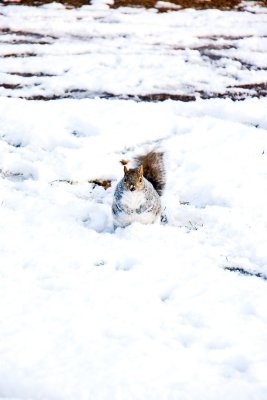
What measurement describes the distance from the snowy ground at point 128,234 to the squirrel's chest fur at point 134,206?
101mm

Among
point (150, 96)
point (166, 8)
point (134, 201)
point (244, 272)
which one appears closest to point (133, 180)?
point (134, 201)

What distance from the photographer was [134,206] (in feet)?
14.2

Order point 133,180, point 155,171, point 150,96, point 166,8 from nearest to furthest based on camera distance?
point 133,180, point 155,171, point 150,96, point 166,8

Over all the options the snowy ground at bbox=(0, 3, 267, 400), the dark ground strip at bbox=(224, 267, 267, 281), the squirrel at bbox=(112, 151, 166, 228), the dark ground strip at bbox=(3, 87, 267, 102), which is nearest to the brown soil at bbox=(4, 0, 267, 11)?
the snowy ground at bbox=(0, 3, 267, 400)

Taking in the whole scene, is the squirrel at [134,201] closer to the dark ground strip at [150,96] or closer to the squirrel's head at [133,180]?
the squirrel's head at [133,180]

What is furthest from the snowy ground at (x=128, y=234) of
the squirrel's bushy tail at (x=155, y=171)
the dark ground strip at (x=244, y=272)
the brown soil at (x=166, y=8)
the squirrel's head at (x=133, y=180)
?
the brown soil at (x=166, y=8)

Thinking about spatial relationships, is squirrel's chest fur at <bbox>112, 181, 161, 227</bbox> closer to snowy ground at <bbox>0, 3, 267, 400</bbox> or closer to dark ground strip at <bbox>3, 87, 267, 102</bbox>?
snowy ground at <bbox>0, 3, 267, 400</bbox>

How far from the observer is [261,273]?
3938mm

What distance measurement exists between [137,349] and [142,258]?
42.8 inches

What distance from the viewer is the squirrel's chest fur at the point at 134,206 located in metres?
4.30

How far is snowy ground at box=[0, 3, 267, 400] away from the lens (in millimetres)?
2867

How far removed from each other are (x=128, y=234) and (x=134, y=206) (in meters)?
0.24

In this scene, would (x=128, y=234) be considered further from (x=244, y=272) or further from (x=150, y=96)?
(x=150, y=96)

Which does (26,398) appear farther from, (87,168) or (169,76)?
(169,76)
